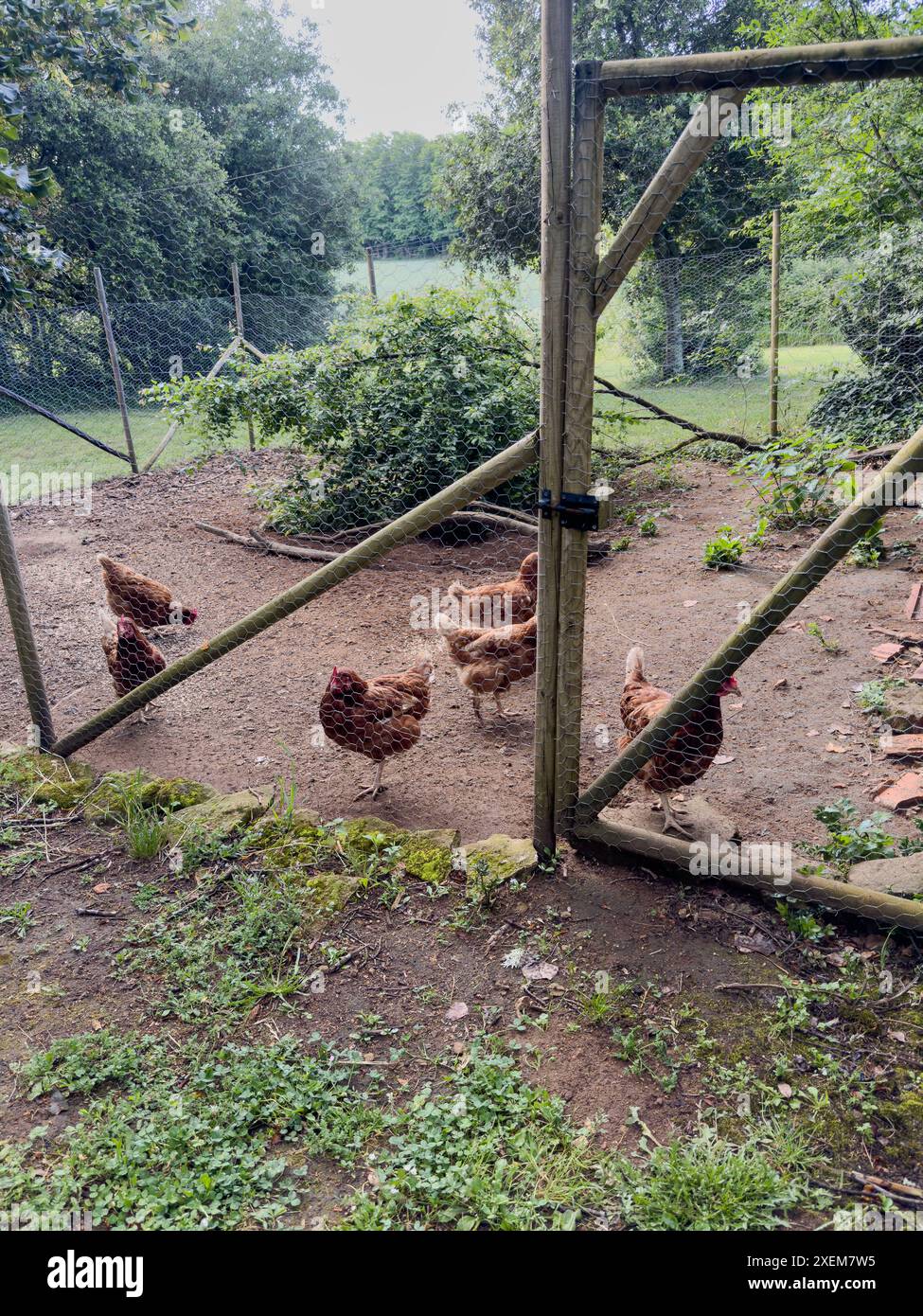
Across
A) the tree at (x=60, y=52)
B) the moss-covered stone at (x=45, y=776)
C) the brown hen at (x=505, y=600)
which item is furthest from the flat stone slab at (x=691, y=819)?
the tree at (x=60, y=52)

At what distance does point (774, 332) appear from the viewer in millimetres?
6668

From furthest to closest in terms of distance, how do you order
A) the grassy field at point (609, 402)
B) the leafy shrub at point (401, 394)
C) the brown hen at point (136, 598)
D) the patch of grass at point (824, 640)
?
the grassy field at point (609, 402)
the leafy shrub at point (401, 394)
the brown hen at point (136, 598)
the patch of grass at point (824, 640)

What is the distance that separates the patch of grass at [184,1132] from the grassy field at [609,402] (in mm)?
4076

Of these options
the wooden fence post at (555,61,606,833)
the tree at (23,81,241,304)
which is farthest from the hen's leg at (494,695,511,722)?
the tree at (23,81,241,304)

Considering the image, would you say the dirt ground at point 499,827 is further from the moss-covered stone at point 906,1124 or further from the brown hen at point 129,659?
the brown hen at point 129,659

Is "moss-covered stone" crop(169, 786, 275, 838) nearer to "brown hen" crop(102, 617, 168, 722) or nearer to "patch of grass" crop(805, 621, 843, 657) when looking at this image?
"brown hen" crop(102, 617, 168, 722)

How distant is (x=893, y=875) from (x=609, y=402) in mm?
6005

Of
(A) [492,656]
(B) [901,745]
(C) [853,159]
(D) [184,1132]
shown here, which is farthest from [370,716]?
(C) [853,159]

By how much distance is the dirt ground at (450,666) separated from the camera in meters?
3.41

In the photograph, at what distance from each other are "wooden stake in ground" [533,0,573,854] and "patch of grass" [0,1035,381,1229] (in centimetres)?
106

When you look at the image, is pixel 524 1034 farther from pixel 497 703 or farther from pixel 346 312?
pixel 346 312

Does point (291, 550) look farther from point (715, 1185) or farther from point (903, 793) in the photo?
point (715, 1185)

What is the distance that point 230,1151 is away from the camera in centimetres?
185
